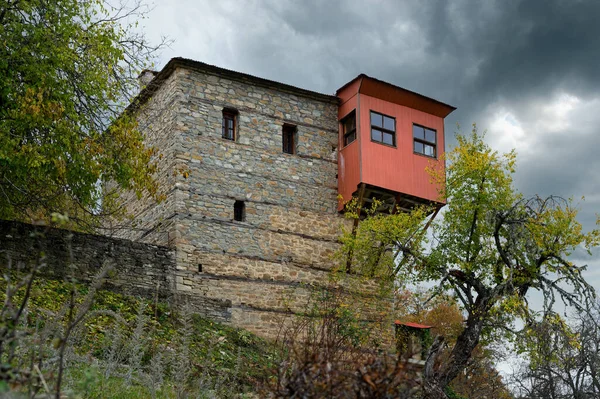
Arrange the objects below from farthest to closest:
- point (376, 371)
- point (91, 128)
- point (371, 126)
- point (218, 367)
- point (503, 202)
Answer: point (371, 126) → point (503, 202) → point (91, 128) → point (218, 367) → point (376, 371)

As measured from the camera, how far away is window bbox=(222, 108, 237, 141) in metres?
17.6

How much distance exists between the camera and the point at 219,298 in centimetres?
1600

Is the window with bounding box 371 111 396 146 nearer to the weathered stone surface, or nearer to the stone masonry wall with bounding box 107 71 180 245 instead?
the weathered stone surface

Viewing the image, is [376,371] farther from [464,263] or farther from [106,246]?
[464,263]

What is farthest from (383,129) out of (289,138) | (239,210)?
(239,210)

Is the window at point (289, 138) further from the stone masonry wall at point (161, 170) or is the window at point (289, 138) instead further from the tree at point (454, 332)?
the tree at point (454, 332)

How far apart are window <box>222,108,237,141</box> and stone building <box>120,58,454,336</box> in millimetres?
28

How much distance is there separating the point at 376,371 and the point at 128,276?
36.2 ft

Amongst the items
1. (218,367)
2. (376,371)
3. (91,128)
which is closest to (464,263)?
(218,367)

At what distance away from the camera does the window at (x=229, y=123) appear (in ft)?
57.8

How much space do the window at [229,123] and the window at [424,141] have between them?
4.86 meters

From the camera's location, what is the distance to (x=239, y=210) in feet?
56.3

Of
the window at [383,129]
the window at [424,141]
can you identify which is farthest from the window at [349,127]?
the window at [424,141]

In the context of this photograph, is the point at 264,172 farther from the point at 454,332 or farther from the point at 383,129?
the point at 454,332
